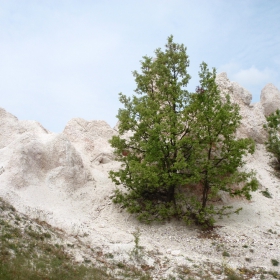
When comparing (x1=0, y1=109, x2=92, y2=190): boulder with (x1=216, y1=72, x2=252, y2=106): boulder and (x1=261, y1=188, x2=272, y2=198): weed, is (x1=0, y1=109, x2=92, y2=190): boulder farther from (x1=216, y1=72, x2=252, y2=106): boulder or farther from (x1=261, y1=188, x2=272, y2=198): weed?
(x1=216, y1=72, x2=252, y2=106): boulder

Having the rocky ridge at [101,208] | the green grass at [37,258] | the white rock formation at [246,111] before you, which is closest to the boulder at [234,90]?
the white rock formation at [246,111]

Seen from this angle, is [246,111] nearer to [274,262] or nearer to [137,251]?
[274,262]

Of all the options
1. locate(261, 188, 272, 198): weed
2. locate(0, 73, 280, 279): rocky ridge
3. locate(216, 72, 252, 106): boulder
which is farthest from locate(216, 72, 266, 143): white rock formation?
locate(261, 188, 272, 198): weed

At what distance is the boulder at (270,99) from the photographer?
40656 millimetres

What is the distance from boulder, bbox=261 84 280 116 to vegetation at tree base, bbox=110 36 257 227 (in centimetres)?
1801

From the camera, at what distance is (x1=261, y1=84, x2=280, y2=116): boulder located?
4066cm

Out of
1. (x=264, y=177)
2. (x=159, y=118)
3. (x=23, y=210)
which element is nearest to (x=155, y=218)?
(x=159, y=118)

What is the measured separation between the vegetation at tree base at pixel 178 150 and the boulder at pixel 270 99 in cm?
1801

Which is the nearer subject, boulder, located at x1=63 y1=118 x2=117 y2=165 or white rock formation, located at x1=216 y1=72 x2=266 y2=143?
boulder, located at x1=63 y1=118 x2=117 y2=165

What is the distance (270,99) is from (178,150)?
21.5 meters

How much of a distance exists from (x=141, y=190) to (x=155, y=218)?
225 centimetres

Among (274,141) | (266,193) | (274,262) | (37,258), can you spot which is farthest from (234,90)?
(37,258)

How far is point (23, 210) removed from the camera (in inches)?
861

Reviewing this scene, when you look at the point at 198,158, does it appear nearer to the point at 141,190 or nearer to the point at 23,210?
the point at 141,190
